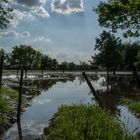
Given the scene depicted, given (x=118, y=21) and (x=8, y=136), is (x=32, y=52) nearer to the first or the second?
(x=118, y=21)

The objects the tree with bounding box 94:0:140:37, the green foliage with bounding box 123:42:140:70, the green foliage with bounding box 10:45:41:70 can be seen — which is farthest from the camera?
the green foliage with bounding box 10:45:41:70

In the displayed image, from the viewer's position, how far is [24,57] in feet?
461

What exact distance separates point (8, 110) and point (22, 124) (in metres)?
1.80

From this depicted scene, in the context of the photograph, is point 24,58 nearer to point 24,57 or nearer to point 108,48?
point 24,57

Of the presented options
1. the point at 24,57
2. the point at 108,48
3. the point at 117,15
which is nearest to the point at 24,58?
the point at 24,57

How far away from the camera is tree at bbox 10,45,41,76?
452ft

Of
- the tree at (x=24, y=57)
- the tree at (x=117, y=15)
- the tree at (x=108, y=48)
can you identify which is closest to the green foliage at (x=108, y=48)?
the tree at (x=108, y=48)

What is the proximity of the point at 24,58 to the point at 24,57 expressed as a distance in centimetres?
35

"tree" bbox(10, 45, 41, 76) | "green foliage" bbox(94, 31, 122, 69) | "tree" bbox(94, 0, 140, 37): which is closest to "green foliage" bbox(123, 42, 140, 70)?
"green foliage" bbox(94, 31, 122, 69)

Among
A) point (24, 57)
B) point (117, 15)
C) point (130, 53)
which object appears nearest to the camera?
point (117, 15)

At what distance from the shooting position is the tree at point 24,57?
138 m

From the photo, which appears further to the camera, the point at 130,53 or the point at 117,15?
the point at 130,53

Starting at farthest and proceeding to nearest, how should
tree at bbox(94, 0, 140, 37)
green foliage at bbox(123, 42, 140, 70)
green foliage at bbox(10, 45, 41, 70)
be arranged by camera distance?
green foliage at bbox(10, 45, 41, 70), green foliage at bbox(123, 42, 140, 70), tree at bbox(94, 0, 140, 37)

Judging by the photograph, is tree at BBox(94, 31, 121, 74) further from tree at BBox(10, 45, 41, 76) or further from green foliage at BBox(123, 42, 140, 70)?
tree at BBox(10, 45, 41, 76)
